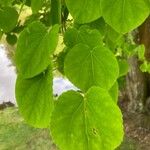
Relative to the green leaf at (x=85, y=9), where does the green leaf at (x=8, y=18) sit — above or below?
below

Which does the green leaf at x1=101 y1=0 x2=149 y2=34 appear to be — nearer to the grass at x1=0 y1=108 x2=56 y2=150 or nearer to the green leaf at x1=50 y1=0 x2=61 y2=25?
the green leaf at x1=50 y1=0 x2=61 y2=25

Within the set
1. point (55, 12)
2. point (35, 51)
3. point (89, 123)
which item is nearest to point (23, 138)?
point (55, 12)

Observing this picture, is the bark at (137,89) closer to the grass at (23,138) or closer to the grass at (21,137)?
the grass at (23,138)

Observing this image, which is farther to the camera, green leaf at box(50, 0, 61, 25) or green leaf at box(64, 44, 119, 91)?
green leaf at box(50, 0, 61, 25)

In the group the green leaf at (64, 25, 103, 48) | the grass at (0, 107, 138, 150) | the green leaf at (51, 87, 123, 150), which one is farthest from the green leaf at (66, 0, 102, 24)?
the grass at (0, 107, 138, 150)

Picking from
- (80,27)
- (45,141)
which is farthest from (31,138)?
(80,27)

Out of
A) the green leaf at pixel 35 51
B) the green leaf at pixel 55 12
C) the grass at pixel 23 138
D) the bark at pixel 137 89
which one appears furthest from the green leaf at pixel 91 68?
the bark at pixel 137 89

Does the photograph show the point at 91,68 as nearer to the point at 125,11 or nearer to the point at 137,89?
the point at 125,11

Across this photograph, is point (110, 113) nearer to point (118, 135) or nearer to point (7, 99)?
point (118, 135)
